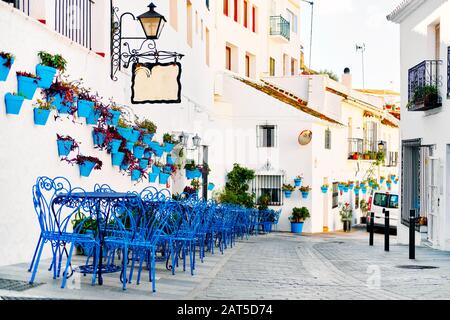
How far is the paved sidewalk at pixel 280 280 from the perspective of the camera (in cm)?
887

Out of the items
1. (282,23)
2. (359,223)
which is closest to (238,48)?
(282,23)

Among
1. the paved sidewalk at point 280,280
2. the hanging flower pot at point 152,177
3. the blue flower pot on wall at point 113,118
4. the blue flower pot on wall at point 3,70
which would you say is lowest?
the paved sidewalk at point 280,280

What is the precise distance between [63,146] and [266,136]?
61.4 ft

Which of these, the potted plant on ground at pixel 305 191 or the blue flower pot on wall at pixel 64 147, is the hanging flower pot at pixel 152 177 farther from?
the potted plant on ground at pixel 305 191

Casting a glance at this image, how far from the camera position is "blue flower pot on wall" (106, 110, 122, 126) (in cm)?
1387

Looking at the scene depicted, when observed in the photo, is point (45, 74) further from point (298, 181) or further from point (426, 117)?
point (298, 181)

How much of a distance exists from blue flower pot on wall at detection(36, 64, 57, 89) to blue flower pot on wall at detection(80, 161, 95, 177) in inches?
79.9

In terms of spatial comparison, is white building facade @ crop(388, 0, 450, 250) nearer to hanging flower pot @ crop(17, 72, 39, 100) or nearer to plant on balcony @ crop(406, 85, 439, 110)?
plant on balcony @ crop(406, 85, 439, 110)

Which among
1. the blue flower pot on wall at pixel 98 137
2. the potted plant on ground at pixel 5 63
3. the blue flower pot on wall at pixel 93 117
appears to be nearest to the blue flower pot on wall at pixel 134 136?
the blue flower pot on wall at pixel 98 137

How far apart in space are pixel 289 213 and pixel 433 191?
1126 centimetres

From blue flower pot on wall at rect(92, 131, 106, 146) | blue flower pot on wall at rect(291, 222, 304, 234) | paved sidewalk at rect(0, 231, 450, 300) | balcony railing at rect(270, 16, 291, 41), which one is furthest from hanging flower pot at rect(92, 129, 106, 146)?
balcony railing at rect(270, 16, 291, 41)

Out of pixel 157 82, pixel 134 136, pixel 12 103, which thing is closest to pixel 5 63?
pixel 12 103

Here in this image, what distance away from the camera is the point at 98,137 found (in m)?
13.4

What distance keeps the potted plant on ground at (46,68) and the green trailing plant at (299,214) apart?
61.6ft
